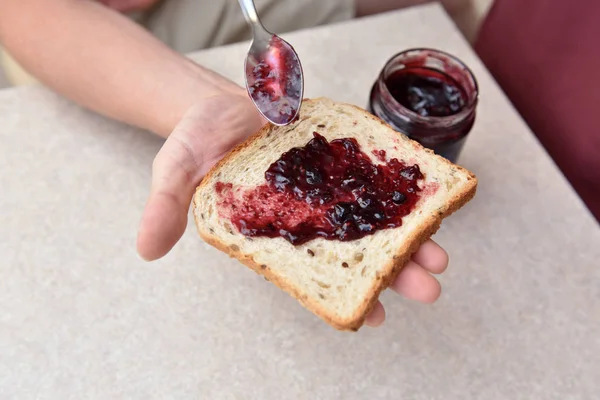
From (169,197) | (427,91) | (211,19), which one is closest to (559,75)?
(427,91)

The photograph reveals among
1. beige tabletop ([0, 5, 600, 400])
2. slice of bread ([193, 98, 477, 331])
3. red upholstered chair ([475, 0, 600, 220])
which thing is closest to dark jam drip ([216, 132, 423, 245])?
slice of bread ([193, 98, 477, 331])

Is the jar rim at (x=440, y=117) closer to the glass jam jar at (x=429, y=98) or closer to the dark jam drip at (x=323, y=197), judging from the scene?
the glass jam jar at (x=429, y=98)

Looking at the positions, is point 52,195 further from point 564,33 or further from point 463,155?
point 564,33

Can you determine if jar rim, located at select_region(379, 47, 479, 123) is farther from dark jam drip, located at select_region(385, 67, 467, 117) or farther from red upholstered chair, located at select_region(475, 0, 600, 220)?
red upholstered chair, located at select_region(475, 0, 600, 220)

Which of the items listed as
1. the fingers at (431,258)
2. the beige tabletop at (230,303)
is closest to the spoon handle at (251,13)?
the beige tabletop at (230,303)

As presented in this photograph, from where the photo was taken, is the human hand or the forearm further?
the forearm

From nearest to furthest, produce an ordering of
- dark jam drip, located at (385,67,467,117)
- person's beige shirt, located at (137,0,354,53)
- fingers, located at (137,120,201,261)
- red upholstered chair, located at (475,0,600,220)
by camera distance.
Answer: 1. fingers, located at (137,120,201,261)
2. dark jam drip, located at (385,67,467,117)
3. red upholstered chair, located at (475,0,600,220)
4. person's beige shirt, located at (137,0,354,53)
